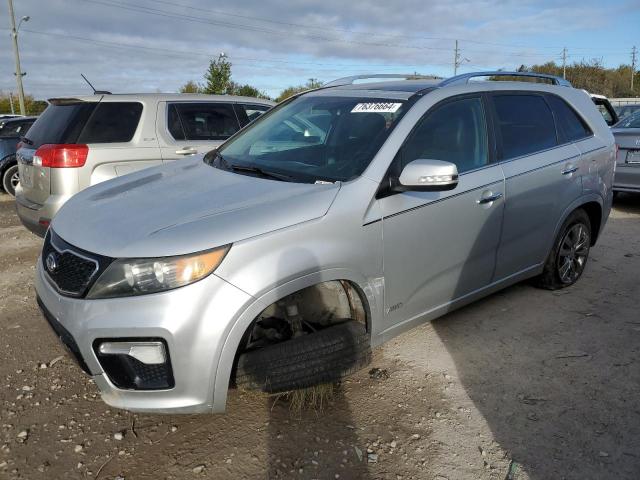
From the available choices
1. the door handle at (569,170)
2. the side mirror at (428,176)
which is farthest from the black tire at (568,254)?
the side mirror at (428,176)

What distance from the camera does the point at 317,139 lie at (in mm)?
3404

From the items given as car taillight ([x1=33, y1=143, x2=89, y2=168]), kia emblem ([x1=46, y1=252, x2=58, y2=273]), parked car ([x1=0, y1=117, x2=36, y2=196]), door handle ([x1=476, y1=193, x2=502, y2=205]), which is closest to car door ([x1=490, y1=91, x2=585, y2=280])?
door handle ([x1=476, y1=193, x2=502, y2=205])

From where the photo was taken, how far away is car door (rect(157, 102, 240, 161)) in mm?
5648

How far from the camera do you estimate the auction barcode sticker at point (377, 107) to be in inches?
125

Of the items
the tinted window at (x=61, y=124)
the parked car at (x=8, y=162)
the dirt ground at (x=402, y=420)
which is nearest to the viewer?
the dirt ground at (x=402, y=420)

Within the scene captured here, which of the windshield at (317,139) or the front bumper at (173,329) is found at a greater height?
the windshield at (317,139)

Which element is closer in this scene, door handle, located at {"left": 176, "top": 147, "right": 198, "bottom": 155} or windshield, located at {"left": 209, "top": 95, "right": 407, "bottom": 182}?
windshield, located at {"left": 209, "top": 95, "right": 407, "bottom": 182}

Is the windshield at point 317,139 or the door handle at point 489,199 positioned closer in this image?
the windshield at point 317,139

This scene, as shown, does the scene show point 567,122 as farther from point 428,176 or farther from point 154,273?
point 154,273

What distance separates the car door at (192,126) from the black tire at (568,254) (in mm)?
3649

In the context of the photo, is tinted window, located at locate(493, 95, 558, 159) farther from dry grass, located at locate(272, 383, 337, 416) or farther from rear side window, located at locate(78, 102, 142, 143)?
rear side window, located at locate(78, 102, 142, 143)

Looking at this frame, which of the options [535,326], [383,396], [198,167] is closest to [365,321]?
[383,396]

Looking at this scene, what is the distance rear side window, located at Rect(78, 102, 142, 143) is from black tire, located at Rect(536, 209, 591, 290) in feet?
13.8

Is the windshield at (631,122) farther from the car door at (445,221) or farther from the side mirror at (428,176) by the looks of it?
the side mirror at (428,176)
